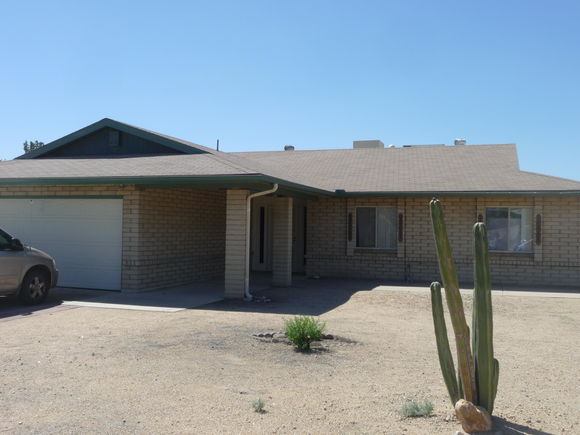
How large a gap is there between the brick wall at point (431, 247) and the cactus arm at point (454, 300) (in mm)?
12565

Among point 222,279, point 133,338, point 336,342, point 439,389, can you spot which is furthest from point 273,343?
point 222,279

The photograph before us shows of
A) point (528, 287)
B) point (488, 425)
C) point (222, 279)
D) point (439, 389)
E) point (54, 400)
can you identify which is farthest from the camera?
point (222, 279)

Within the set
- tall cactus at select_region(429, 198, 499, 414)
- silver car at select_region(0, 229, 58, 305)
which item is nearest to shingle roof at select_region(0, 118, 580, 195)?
silver car at select_region(0, 229, 58, 305)

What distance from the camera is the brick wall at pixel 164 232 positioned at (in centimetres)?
1395

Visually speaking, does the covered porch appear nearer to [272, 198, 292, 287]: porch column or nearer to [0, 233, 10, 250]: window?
[272, 198, 292, 287]: porch column

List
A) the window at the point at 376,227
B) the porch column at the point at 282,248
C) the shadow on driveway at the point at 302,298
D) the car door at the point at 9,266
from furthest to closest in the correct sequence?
the window at the point at 376,227
the porch column at the point at 282,248
the shadow on driveway at the point at 302,298
the car door at the point at 9,266

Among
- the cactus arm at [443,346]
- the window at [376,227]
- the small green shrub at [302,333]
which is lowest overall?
the small green shrub at [302,333]

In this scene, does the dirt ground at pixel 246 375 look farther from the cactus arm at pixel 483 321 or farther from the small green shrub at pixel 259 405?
the cactus arm at pixel 483 321

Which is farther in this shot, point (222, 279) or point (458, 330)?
point (222, 279)

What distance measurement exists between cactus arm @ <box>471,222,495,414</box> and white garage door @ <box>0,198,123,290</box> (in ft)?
Result: 34.9

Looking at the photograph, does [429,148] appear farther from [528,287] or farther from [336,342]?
[336,342]

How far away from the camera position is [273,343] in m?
8.65

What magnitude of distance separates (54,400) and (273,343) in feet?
11.4

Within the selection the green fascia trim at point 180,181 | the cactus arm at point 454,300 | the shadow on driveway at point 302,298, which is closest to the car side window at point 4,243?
the green fascia trim at point 180,181
